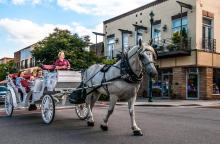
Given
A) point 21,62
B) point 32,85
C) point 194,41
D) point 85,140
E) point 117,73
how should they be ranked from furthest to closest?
point 21,62, point 194,41, point 32,85, point 117,73, point 85,140

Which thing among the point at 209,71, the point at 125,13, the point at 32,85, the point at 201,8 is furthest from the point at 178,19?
the point at 32,85

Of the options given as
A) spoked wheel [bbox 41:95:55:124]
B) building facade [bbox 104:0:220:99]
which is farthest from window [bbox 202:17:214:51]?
spoked wheel [bbox 41:95:55:124]

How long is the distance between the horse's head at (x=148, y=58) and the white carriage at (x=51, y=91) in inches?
127

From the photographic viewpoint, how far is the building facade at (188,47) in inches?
1168

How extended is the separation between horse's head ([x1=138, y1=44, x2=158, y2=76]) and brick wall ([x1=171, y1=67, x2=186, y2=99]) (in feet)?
73.5

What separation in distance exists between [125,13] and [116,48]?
12.7ft

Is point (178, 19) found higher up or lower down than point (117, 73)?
higher up

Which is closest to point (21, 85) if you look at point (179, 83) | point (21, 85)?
point (21, 85)

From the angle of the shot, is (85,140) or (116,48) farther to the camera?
(116,48)

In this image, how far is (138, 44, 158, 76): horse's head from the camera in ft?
27.2

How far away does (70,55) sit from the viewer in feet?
108

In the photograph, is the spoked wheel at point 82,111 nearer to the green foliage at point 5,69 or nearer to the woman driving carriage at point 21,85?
the woman driving carriage at point 21,85

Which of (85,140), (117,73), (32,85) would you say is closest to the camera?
(85,140)

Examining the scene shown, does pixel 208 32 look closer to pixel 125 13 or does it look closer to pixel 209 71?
pixel 209 71
